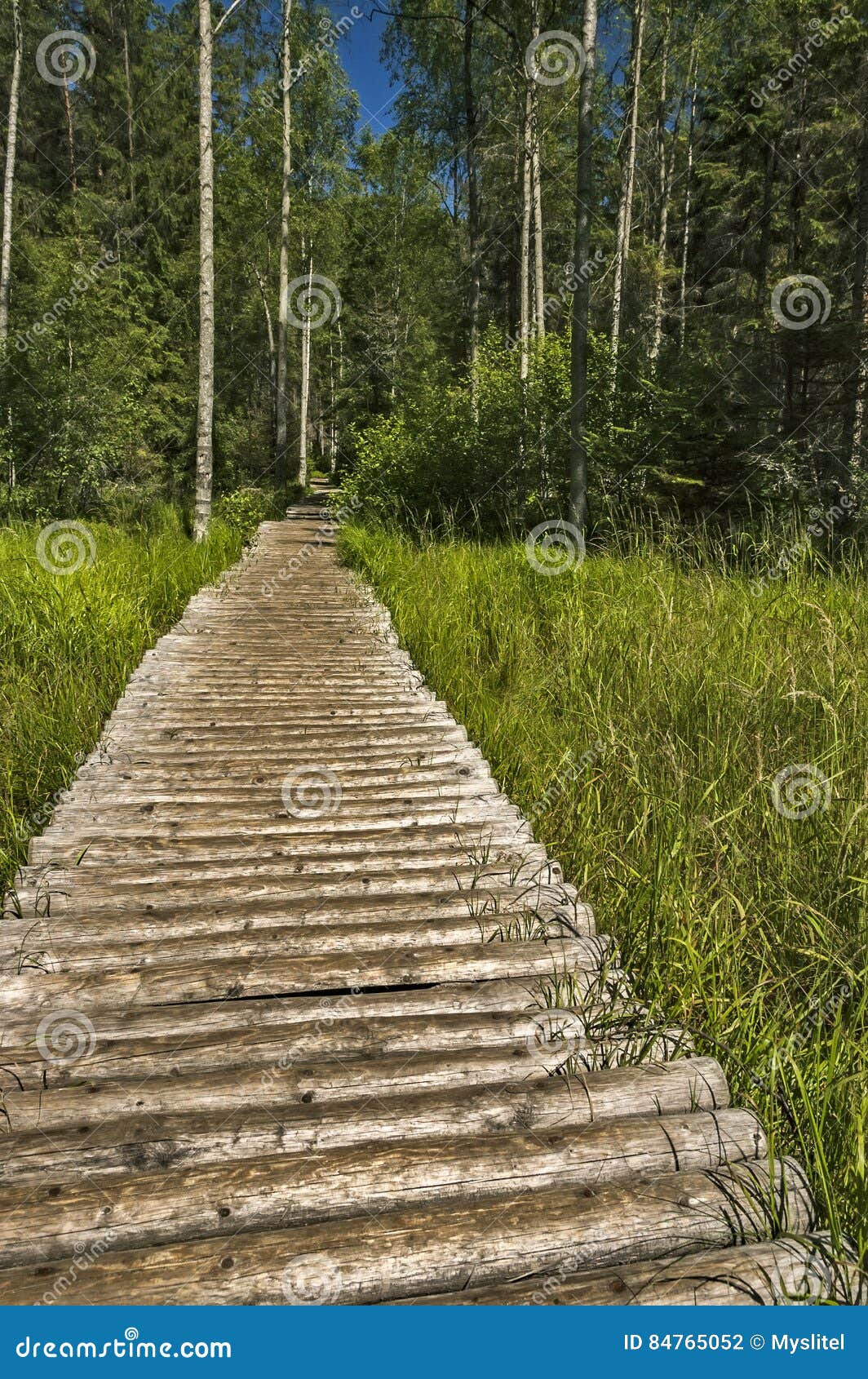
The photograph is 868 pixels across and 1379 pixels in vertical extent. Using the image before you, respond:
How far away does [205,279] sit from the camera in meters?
11.5

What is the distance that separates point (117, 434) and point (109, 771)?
14.1 metres

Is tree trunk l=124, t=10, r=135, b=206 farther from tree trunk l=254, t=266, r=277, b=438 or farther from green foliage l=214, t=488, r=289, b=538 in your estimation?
green foliage l=214, t=488, r=289, b=538

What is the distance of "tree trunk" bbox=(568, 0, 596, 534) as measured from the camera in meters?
8.84

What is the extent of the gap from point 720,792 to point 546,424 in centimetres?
931

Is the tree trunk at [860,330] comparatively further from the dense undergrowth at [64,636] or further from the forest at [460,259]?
the dense undergrowth at [64,636]

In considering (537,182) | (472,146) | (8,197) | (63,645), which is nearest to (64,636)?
(63,645)

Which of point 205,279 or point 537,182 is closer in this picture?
point 205,279

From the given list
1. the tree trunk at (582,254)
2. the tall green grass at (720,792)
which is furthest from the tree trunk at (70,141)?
the tall green grass at (720,792)

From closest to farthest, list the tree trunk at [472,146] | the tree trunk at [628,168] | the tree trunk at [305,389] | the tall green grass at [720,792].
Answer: the tall green grass at [720,792] < the tree trunk at [628,168] < the tree trunk at [472,146] < the tree trunk at [305,389]

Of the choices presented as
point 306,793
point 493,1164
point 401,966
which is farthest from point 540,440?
point 493,1164

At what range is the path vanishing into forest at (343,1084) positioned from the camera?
1788 mm

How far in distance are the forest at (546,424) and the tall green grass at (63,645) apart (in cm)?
3

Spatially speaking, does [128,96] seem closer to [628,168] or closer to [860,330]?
[628,168]

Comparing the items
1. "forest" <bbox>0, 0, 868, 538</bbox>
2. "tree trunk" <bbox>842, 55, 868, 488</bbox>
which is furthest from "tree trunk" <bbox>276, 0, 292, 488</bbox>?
"tree trunk" <bbox>842, 55, 868, 488</bbox>
